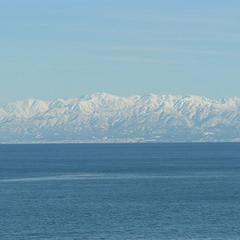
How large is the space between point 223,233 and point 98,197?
1674 inches

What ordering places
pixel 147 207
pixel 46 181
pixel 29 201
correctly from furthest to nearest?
pixel 46 181, pixel 29 201, pixel 147 207

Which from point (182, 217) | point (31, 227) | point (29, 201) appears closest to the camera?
point (31, 227)

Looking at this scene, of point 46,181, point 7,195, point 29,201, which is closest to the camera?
point 29,201

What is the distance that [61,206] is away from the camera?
11325cm

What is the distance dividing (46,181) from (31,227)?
7198cm

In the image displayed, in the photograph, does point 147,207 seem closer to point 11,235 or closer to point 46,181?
point 11,235

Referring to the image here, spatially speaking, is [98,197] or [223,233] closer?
[223,233]

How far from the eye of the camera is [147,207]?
111938mm

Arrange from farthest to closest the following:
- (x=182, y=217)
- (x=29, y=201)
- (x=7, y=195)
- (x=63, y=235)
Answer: (x=7, y=195) < (x=29, y=201) < (x=182, y=217) < (x=63, y=235)

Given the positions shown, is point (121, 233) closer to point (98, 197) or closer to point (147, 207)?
point (147, 207)

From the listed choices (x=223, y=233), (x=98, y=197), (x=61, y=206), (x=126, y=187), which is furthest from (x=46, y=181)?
(x=223, y=233)

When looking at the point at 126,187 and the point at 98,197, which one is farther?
the point at 126,187

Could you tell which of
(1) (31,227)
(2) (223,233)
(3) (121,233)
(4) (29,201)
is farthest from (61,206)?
(2) (223,233)

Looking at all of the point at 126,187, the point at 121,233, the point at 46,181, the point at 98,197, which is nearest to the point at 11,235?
the point at 121,233
